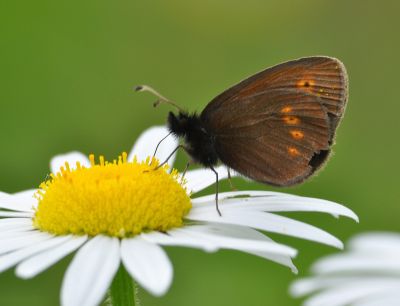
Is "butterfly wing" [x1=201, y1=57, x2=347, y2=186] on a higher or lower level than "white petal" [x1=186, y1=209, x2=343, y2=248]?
higher

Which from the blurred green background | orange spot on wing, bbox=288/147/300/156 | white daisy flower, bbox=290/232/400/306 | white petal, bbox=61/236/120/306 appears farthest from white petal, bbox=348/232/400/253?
the blurred green background

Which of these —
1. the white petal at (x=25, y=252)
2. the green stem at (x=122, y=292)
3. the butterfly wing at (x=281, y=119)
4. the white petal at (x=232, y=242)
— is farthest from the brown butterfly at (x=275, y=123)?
the green stem at (x=122, y=292)

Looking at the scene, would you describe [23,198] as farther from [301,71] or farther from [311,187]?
[311,187]

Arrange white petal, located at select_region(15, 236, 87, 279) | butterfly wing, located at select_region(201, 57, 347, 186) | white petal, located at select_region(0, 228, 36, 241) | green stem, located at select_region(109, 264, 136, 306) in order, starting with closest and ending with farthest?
white petal, located at select_region(15, 236, 87, 279) → green stem, located at select_region(109, 264, 136, 306) → white petal, located at select_region(0, 228, 36, 241) → butterfly wing, located at select_region(201, 57, 347, 186)

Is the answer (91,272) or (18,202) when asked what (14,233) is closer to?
(18,202)

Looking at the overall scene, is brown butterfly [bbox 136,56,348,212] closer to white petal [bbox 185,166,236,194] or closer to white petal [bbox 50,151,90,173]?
white petal [bbox 185,166,236,194]

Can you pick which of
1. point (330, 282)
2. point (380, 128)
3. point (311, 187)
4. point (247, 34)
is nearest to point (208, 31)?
point (247, 34)

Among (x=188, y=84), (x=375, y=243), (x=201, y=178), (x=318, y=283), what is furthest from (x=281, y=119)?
(x=188, y=84)
